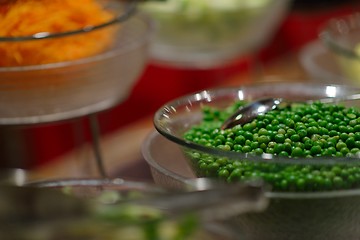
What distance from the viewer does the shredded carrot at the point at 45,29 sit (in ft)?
2.43

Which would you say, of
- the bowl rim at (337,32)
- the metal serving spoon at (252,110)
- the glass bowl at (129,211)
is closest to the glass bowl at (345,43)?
the bowl rim at (337,32)

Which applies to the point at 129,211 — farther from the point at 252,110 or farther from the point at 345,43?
the point at 345,43

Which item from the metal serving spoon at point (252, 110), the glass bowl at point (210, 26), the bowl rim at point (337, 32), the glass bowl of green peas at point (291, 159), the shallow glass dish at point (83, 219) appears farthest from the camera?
the glass bowl at point (210, 26)

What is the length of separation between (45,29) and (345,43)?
0.54 meters

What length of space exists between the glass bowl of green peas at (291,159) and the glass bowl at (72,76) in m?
0.11

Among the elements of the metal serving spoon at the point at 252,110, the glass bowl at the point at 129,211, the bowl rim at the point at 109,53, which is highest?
the glass bowl at the point at 129,211

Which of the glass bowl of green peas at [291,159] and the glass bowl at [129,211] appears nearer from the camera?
the glass bowl at [129,211]

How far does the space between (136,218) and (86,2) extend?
0.43m

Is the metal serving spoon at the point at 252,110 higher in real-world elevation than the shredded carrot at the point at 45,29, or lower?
lower

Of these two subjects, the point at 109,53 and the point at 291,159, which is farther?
the point at 109,53

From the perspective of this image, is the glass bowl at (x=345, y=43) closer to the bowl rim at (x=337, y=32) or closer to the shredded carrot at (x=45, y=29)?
the bowl rim at (x=337, y=32)

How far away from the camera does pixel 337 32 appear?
3.72 feet

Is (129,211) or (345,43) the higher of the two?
(129,211)

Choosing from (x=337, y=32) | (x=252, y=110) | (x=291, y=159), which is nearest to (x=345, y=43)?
(x=337, y=32)
